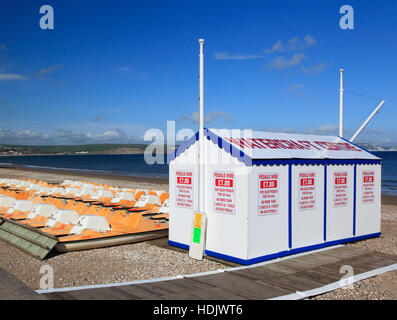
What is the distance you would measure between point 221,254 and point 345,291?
3069mm

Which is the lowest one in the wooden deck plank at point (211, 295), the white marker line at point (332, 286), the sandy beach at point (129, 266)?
the sandy beach at point (129, 266)

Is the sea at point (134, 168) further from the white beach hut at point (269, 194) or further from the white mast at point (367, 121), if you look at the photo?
the white beach hut at point (269, 194)

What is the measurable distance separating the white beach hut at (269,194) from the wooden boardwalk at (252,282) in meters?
0.75

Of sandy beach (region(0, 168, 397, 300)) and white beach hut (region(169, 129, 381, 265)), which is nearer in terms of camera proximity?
sandy beach (region(0, 168, 397, 300))

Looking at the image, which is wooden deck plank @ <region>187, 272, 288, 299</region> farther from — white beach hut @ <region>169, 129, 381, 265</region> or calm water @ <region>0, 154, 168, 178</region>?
calm water @ <region>0, 154, 168, 178</region>

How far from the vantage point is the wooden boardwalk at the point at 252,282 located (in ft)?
21.5

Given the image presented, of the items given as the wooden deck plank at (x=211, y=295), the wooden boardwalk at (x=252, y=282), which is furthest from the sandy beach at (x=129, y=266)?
the wooden deck plank at (x=211, y=295)

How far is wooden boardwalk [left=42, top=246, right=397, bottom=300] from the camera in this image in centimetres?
656

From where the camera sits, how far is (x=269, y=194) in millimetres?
9102

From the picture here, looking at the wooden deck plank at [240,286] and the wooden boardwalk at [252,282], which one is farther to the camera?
the wooden deck plank at [240,286]

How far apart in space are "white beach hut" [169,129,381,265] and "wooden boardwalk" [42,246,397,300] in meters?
0.75

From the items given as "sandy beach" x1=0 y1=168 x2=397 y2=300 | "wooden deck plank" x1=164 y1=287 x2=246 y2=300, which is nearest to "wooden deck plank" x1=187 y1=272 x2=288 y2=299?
"wooden deck plank" x1=164 y1=287 x2=246 y2=300
